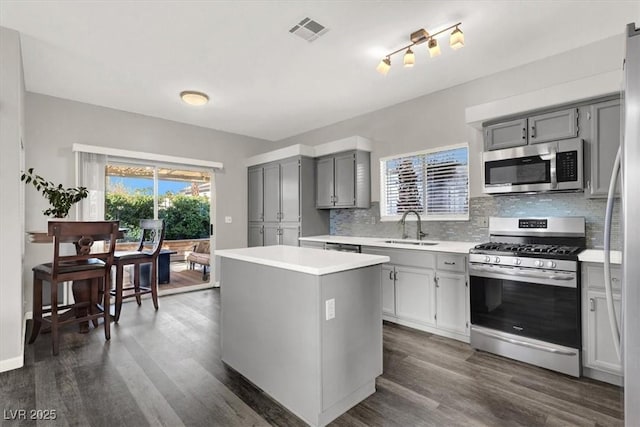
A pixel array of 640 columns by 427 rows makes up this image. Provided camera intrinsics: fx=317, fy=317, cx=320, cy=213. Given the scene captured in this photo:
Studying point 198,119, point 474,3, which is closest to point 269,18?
point 474,3

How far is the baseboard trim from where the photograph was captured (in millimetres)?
2457

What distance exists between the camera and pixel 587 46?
113 inches

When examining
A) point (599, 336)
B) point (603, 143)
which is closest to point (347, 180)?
point (603, 143)

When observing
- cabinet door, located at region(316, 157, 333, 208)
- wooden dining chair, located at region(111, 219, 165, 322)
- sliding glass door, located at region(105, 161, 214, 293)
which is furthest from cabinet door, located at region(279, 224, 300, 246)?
wooden dining chair, located at region(111, 219, 165, 322)

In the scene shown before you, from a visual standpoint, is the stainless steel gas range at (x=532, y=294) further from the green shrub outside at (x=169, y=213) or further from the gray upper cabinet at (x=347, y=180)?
the green shrub outside at (x=169, y=213)

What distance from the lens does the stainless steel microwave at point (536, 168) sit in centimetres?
264

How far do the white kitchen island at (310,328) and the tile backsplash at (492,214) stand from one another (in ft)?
6.17

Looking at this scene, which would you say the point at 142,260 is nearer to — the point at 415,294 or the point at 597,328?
the point at 415,294

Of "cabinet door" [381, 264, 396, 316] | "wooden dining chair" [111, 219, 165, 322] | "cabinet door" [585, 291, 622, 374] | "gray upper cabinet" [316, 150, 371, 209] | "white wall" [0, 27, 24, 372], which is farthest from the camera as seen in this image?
"gray upper cabinet" [316, 150, 371, 209]

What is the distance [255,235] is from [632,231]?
5174 millimetres

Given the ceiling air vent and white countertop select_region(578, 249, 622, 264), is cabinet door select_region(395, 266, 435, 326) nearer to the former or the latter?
white countertop select_region(578, 249, 622, 264)

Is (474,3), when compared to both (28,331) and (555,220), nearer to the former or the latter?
(555,220)

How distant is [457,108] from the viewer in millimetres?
3668

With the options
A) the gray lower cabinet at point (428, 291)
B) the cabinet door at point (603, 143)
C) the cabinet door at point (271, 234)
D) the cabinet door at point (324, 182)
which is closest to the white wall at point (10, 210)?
the cabinet door at point (271, 234)
